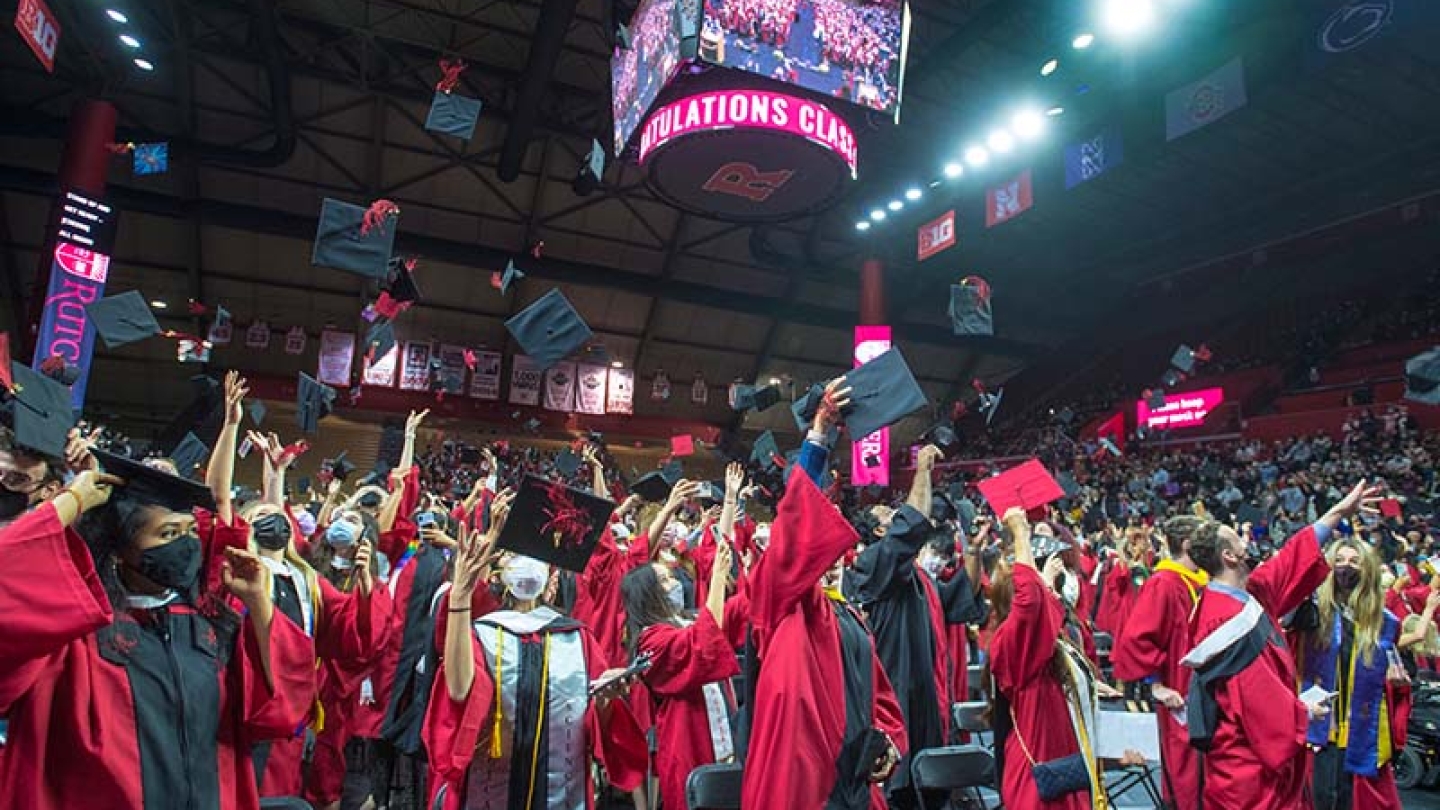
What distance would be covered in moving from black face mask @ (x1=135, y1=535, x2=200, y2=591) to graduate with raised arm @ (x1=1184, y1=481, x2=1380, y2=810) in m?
3.39

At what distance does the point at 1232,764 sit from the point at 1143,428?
20.3m

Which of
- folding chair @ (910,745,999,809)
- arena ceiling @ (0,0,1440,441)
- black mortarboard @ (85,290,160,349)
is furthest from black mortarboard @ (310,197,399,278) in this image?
arena ceiling @ (0,0,1440,441)

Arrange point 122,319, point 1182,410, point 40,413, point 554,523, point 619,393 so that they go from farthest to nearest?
point 619,393 → point 1182,410 → point 122,319 → point 554,523 → point 40,413

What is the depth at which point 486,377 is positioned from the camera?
71.1ft

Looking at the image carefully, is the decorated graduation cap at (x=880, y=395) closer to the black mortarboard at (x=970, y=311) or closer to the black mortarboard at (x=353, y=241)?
the black mortarboard at (x=353, y=241)

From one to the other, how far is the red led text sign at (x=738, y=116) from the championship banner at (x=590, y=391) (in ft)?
44.1

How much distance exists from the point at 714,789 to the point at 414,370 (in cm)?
2017

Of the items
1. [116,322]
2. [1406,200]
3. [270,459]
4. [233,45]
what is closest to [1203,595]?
[270,459]

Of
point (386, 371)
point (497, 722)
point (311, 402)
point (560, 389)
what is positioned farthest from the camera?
→ point (560, 389)

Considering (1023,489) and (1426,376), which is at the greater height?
(1426,376)

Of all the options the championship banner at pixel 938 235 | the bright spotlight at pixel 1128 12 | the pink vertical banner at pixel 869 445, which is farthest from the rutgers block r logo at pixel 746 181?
the pink vertical banner at pixel 869 445

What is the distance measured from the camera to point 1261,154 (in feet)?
54.7

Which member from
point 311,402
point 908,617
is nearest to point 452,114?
point 311,402

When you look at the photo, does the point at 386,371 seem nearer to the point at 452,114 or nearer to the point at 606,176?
the point at 606,176
